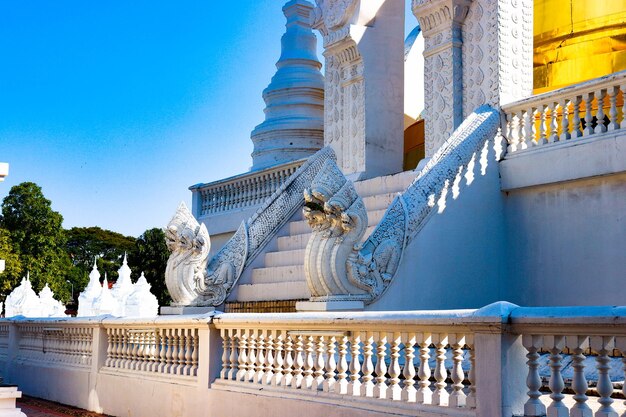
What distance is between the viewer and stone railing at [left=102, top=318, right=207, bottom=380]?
7988 mm

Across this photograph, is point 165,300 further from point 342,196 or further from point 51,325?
point 342,196

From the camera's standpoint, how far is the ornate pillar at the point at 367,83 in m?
12.9

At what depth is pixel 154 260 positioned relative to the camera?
31875 mm

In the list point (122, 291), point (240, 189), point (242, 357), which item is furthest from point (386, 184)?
point (122, 291)

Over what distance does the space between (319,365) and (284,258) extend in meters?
4.77

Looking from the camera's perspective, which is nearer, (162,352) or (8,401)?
(8,401)

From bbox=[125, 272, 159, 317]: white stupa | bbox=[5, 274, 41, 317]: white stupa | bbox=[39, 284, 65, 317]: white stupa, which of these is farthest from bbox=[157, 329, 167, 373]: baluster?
bbox=[39, 284, 65, 317]: white stupa

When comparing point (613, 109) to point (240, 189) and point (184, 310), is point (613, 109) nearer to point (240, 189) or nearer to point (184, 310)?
point (184, 310)

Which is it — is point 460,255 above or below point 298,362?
above

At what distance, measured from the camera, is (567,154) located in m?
9.23

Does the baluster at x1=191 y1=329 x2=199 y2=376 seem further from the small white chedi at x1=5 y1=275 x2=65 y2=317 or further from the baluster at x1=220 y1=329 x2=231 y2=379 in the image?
the small white chedi at x1=5 y1=275 x2=65 y2=317

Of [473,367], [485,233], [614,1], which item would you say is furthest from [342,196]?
[614,1]

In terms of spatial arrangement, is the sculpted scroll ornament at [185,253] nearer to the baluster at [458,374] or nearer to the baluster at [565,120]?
the baluster at [565,120]

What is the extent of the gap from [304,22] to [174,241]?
30.8ft
